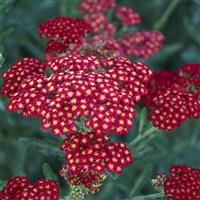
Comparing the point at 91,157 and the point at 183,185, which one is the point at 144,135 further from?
the point at 91,157

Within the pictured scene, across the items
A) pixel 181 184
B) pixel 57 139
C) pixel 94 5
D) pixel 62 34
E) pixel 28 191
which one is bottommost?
pixel 57 139

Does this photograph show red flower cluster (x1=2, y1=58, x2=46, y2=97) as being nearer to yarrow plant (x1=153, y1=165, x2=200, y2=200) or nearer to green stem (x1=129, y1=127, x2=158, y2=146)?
green stem (x1=129, y1=127, x2=158, y2=146)

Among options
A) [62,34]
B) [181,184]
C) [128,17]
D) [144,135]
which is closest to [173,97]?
[144,135]

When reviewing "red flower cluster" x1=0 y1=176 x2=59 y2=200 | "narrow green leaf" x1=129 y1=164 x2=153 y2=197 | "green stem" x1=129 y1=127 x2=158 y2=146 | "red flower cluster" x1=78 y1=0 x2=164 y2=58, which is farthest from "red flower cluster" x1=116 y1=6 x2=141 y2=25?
"red flower cluster" x1=0 y1=176 x2=59 y2=200

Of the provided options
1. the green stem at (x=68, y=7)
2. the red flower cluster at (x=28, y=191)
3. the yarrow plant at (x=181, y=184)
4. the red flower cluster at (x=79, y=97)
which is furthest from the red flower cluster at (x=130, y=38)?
the red flower cluster at (x=28, y=191)

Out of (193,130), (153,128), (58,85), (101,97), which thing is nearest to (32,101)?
(58,85)

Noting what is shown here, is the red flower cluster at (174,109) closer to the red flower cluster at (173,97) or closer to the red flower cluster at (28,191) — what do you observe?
the red flower cluster at (173,97)
